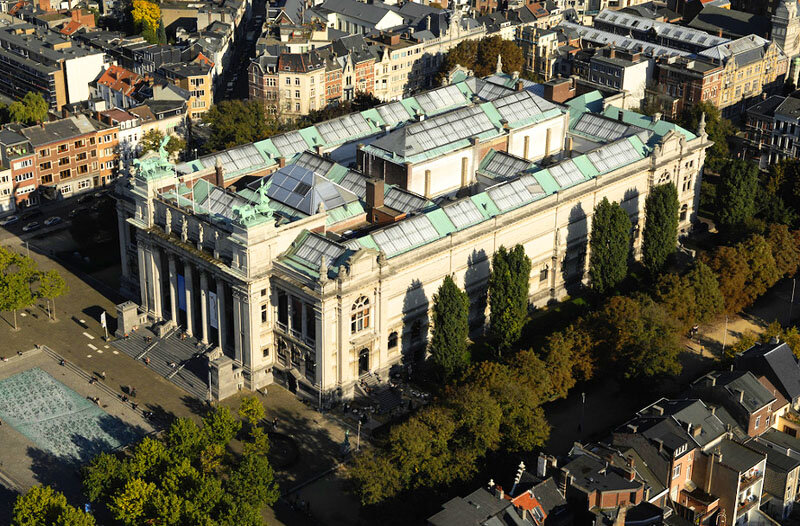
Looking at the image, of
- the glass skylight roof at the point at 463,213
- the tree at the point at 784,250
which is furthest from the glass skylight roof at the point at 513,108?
the tree at the point at 784,250

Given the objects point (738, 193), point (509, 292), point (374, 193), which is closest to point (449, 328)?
point (509, 292)

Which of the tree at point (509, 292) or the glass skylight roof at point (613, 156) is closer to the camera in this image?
the tree at point (509, 292)

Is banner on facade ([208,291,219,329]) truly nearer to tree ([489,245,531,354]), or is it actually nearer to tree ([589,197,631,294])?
tree ([489,245,531,354])

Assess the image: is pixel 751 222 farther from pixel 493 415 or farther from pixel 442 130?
pixel 493 415

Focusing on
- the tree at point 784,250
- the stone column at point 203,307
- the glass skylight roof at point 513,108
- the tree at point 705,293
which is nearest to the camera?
the stone column at point 203,307

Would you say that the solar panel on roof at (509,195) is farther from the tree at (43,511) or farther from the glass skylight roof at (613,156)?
the tree at (43,511)

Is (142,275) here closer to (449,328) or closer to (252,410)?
(252,410)
